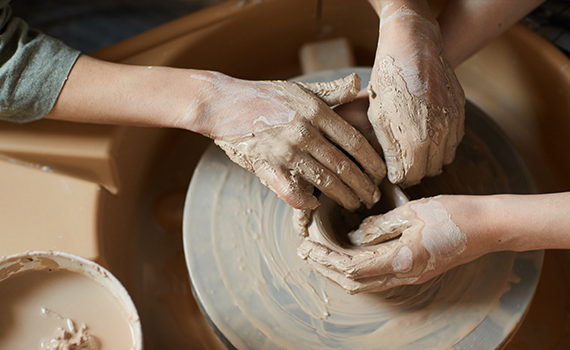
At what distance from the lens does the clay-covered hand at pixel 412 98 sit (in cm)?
115

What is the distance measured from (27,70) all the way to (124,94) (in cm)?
30

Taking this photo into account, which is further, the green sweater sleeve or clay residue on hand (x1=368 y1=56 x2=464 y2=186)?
the green sweater sleeve

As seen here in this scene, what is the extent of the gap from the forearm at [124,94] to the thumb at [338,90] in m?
Result: 0.39

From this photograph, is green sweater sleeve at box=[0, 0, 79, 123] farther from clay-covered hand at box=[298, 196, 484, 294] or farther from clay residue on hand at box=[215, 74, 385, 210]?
clay-covered hand at box=[298, 196, 484, 294]

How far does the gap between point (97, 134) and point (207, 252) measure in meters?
0.59

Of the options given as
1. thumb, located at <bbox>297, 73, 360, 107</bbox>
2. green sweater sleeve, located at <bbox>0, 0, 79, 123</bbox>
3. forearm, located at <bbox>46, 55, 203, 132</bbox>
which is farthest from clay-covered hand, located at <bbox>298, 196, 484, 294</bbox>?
green sweater sleeve, located at <bbox>0, 0, 79, 123</bbox>

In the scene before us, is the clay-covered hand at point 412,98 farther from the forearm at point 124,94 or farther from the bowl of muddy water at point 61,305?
the bowl of muddy water at point 61,305

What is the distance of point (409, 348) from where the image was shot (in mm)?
1254

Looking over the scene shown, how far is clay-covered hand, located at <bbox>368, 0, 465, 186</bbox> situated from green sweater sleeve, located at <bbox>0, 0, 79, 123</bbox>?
1013 mm

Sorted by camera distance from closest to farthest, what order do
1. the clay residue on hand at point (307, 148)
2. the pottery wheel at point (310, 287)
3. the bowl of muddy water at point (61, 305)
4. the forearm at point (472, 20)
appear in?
the bowl of muddy water at point (61, 305)
the clay residue on hand at point (307, 148)
the pottery wheel at point (310, 287)
the forearm at point (472, 20)

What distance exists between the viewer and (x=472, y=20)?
1481 millimetres

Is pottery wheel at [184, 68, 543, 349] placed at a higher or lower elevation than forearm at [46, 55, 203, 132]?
lower

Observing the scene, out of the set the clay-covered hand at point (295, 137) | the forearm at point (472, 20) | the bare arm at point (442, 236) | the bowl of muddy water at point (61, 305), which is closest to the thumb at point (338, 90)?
the clay-covered hand at point (295, 137)

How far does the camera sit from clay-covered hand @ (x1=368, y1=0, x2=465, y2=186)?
1148 mm
